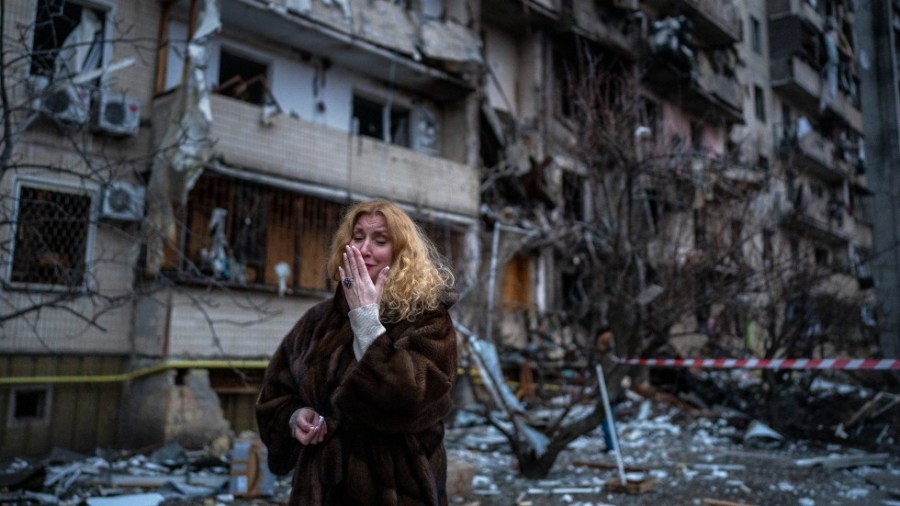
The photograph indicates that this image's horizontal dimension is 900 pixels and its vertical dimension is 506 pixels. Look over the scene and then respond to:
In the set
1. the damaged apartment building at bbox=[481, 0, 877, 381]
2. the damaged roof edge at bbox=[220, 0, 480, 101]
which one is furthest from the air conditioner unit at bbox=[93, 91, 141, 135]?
the damaged apartment building at bbox=[481, 0, 877, 381]

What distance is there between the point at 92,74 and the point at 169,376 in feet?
14.1

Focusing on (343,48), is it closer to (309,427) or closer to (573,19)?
(573,19)

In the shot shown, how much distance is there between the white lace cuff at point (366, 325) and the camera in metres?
2.44

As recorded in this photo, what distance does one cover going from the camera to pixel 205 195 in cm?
1140

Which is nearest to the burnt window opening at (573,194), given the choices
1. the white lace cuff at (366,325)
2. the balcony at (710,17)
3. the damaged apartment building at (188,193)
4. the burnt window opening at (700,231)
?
the burnt window opening at (700,231)

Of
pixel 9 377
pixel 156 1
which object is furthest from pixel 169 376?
pixel 156 1

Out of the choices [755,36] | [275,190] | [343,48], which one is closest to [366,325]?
[275,190]

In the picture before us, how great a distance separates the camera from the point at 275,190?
12.3 metres

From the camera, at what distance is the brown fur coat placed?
2396 mm

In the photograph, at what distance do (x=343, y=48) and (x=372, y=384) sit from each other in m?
12.5

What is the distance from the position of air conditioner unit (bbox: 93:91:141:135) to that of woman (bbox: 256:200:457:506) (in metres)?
8.91

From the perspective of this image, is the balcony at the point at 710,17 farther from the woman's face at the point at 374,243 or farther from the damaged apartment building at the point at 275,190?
the woman's face at the point at 374,243

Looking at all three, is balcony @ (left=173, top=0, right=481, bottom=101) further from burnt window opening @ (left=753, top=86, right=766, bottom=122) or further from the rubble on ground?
burnt window opening @ (left=753, top=86, right=766, bottom=122)

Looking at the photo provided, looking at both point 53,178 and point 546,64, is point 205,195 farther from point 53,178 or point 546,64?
point 546,64
